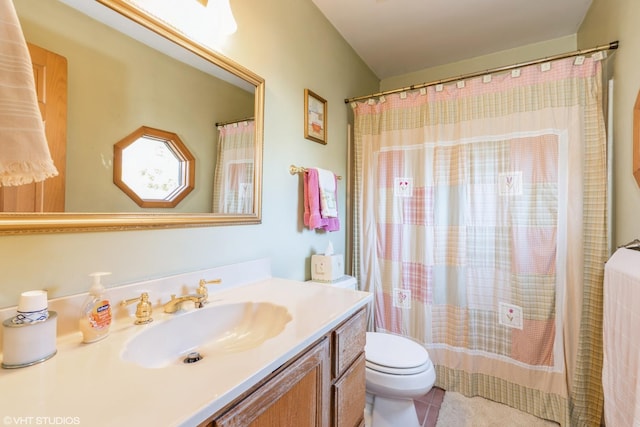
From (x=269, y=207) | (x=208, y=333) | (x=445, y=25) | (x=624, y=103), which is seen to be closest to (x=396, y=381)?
(x=208, y=333)

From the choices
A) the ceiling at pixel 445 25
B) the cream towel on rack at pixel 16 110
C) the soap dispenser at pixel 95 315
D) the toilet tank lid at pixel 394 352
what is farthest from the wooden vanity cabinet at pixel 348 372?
the ceiling at pixel 445 25

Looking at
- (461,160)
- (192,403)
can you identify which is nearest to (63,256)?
(192,403)

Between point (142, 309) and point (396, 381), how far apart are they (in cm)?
109

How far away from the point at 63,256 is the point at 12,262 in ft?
0.30

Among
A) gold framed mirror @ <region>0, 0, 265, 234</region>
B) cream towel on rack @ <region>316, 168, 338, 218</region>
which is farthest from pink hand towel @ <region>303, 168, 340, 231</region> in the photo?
gold framed mirror @ <region>0, 0, 265, 234</region>

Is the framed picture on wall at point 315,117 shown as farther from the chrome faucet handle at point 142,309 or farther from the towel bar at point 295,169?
the chrome faucet handle at point 142,309

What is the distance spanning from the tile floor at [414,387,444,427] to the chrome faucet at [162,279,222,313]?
1393mm

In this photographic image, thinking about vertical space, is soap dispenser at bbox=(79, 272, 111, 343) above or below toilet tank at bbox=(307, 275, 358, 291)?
above

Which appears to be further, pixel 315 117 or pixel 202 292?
pixel 315 117

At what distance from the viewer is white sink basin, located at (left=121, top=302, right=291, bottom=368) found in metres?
0.78

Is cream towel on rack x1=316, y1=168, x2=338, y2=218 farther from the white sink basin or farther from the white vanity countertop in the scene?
the white vanity countertop

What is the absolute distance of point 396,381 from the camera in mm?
1290

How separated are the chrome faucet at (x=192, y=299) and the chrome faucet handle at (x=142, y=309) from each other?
2.5 inches

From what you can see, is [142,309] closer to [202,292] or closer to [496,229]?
→ [202,292]
